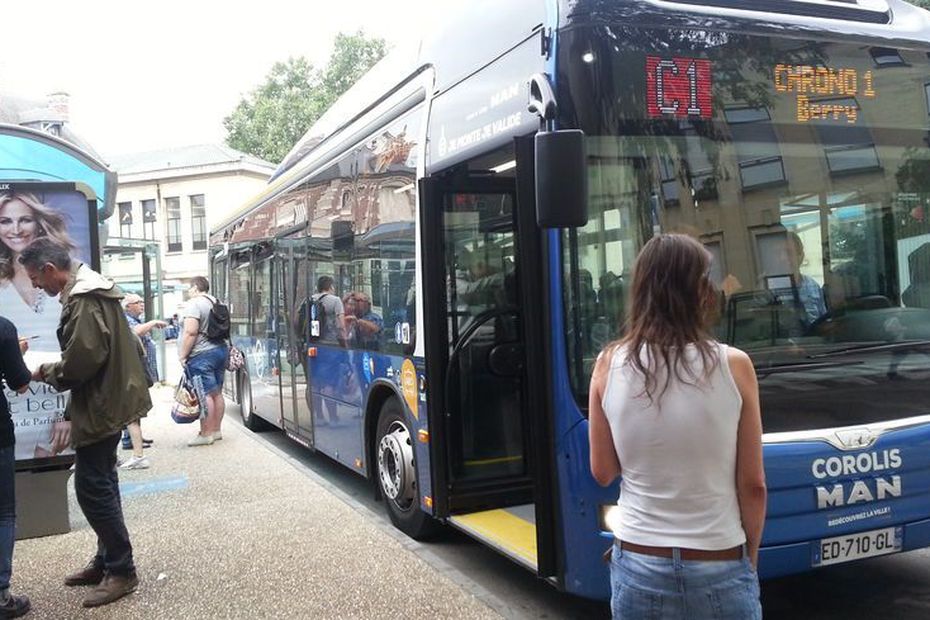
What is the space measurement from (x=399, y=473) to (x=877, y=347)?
120 inches

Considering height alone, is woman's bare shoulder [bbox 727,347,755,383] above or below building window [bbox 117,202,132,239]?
below

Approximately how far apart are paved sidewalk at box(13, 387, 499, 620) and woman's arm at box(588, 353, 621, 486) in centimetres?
218

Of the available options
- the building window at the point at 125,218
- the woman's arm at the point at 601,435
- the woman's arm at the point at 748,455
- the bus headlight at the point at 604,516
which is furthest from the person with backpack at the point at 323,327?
the building window at the point at 125,218

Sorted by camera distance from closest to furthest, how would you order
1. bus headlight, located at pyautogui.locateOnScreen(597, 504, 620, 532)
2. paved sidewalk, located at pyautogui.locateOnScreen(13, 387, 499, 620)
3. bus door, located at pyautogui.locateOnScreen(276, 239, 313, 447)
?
1. bus headlight, located at pyautogui.locateOnScreen(597, 504, 620, 532)
2. paved sidewalk, located at pyautogui.locateOnScreen(13, 387, 499, 620)
3. bus door, located at pyautogui.locateOnScreen(276, 239, 313, 447)

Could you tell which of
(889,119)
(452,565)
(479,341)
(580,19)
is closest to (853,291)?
(889,119)

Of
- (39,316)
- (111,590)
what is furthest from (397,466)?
(39,316)

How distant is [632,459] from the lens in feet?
6.53

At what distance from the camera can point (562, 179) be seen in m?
3.10

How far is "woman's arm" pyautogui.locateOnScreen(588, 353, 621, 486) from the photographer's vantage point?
6.82ft

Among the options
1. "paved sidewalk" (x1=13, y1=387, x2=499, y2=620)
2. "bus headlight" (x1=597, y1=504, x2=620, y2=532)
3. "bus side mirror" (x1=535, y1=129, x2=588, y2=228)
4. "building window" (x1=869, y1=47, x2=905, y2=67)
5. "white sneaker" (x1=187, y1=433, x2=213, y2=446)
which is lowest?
"paved sidewalk" (x1=13, y1=387, x2=499, y2=620)

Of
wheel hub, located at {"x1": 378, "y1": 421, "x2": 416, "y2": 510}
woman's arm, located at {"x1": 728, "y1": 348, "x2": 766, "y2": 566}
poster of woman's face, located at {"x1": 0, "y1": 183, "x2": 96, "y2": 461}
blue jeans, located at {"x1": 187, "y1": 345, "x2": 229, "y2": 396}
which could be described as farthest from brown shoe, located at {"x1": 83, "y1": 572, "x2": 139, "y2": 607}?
blue jeans, located at {"x1": 187, "y1": 345, "x2": 229, "y2": 396}

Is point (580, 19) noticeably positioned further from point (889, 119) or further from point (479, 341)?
point (479, 341)

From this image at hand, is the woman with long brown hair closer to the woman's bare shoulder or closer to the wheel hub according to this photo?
the woman's bare shoulder

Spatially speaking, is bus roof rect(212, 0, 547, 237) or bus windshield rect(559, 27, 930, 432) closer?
bus windshield rect(559, 27, 930, 432)
